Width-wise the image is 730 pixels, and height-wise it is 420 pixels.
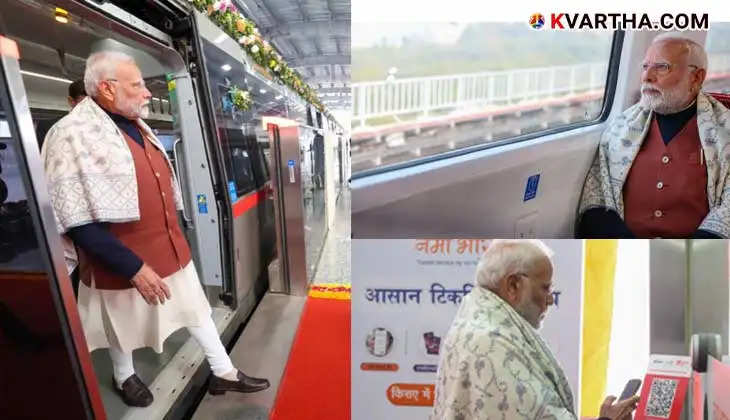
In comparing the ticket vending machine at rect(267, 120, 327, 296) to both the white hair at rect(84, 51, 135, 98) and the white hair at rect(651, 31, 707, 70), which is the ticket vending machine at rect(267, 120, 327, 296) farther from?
the white hair at rect(651, 31, 707, 70)

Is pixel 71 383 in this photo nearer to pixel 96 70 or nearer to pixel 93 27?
pixel 96 70

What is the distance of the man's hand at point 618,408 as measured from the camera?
1.22 meters

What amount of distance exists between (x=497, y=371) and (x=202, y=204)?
5.71 ft

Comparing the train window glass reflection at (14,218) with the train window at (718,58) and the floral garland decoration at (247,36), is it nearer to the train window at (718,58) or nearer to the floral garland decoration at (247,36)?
the floral garland decoration at (247,36)

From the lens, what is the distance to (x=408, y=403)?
1.26 m

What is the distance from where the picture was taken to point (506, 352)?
107 centimetres

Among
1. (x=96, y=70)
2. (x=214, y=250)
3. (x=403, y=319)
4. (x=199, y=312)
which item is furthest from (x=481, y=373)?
(x=214, y=250)

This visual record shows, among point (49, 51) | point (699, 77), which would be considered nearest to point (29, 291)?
point (49, 51)

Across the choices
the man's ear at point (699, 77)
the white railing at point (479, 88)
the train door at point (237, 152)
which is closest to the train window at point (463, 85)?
the white railing at point (479, 88)

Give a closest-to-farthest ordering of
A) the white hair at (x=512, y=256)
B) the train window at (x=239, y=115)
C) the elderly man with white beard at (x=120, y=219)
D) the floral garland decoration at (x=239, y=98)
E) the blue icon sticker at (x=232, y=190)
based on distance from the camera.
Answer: the white hair at (x=512, y=256), the elderly man with white beard at (x=120, y=219), the train window at (x=239, y=115), the blue icon sticker at (x=232, y=190), the floral garland decoration at (x=239, y=98)

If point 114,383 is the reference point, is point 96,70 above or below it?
above

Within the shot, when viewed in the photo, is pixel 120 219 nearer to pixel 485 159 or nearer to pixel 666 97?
pixel 485 159

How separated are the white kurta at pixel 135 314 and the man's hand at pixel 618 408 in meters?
1.47

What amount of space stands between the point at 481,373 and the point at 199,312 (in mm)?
1192
